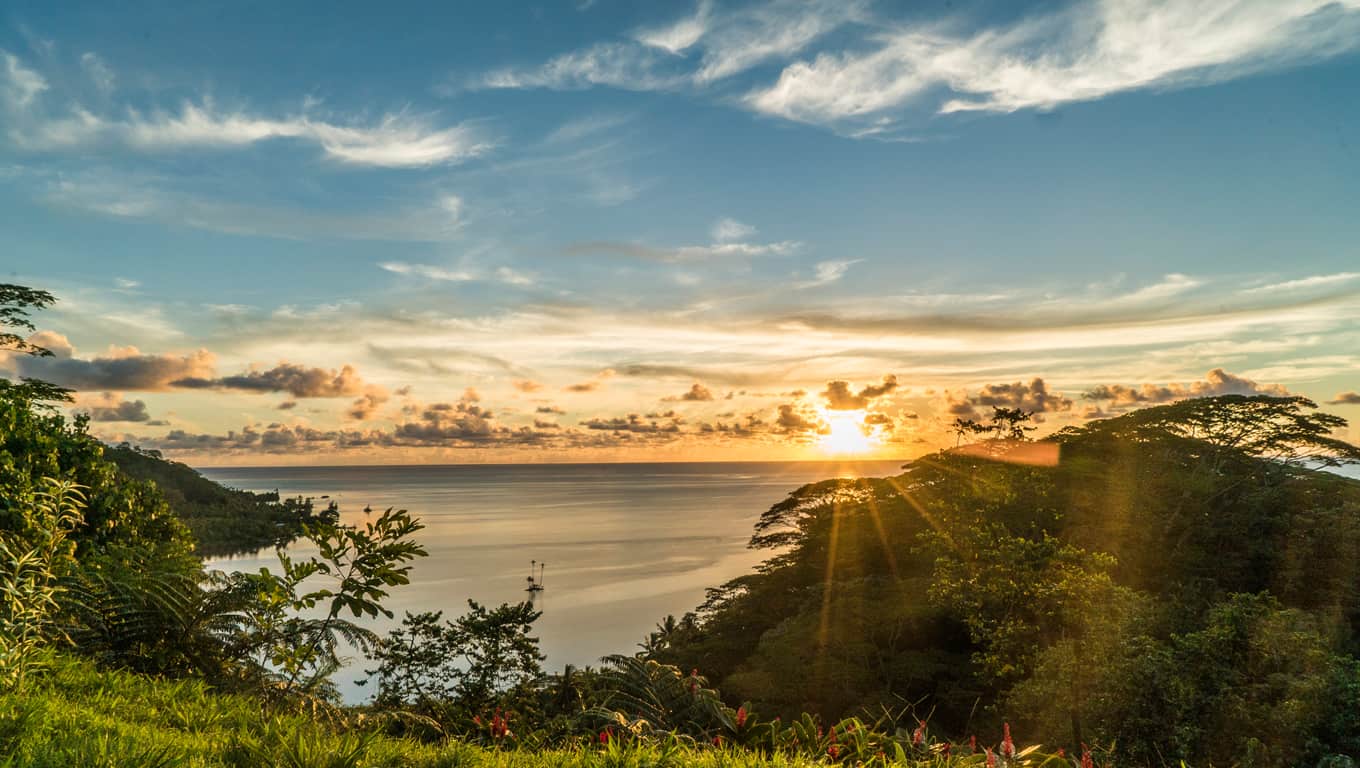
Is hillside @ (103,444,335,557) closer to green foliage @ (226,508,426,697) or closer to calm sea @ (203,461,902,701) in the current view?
calm sea @ (203,461,902,701)

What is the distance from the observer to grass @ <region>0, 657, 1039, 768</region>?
3.76 meters

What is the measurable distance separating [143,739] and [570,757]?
7.90 feet

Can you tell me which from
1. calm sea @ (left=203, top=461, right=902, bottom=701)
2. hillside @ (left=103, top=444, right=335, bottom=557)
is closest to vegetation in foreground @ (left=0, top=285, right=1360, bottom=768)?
calm sea @ (left=203, top=461, right=902, bottom=701)

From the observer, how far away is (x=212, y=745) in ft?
14.0

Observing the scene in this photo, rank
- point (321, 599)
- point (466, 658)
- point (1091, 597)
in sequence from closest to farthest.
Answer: point (321, 599) < point (466, 658) < point (1091, 597)

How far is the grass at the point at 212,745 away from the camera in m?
3.76

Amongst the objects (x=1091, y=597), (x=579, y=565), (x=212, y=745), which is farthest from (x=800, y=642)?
(x=579, y=565)

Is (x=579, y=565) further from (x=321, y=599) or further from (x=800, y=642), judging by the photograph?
(x=321, y=599)

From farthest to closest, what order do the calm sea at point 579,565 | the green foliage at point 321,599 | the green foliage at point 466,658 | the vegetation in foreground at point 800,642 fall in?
the calm sea at point 579,565 < the green foliage at point 466,658 < the green foliage at point 321,599 < the vegetation in foreground at point 800,642

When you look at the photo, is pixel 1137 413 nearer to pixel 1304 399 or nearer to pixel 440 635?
pixel 1304 399

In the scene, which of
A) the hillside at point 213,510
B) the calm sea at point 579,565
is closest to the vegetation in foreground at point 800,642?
the calm sea at point 579,565

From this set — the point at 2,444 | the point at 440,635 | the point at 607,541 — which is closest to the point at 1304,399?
the point at 440,635

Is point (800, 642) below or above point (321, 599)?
below

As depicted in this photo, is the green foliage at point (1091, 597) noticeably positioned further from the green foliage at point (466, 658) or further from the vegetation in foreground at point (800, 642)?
the green foliage at point (466, 658)
